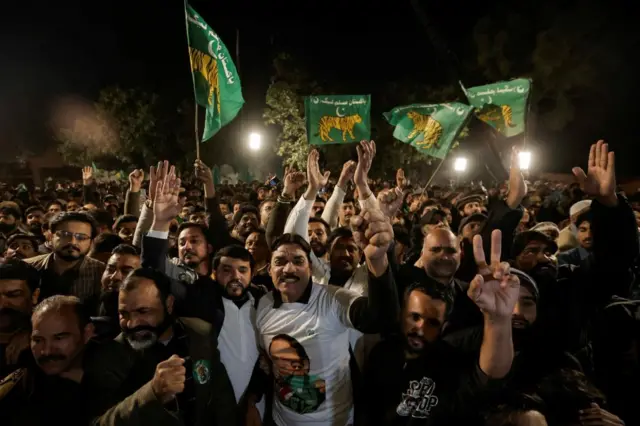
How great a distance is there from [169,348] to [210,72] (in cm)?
337

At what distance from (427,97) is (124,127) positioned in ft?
68.7

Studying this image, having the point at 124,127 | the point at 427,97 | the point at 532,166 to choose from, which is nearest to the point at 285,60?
the point at 427,97

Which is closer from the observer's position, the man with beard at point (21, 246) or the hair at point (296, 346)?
the hair at point (296, 346)

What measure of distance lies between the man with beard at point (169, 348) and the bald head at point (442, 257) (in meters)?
1.72

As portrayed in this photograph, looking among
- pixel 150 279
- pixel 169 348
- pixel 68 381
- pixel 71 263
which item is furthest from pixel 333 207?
pixel 68 381

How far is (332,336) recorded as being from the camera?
2971 millimetres

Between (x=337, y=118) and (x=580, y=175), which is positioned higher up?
(x=337, y=118)

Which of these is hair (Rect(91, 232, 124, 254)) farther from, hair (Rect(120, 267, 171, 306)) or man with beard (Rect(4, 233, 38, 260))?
hair (Rect(120, 267, 171, 306))

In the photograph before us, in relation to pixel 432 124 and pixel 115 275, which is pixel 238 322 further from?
pixel 432 124

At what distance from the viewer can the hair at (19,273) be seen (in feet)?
10.7

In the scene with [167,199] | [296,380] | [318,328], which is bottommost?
[296,380]

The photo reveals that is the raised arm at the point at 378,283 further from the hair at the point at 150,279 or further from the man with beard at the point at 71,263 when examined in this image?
the man with beard at the point at 71,263

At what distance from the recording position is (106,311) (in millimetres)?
3359

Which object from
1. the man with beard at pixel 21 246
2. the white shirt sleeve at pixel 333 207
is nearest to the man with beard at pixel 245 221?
the white shirt sleeve at pixel 333 207
